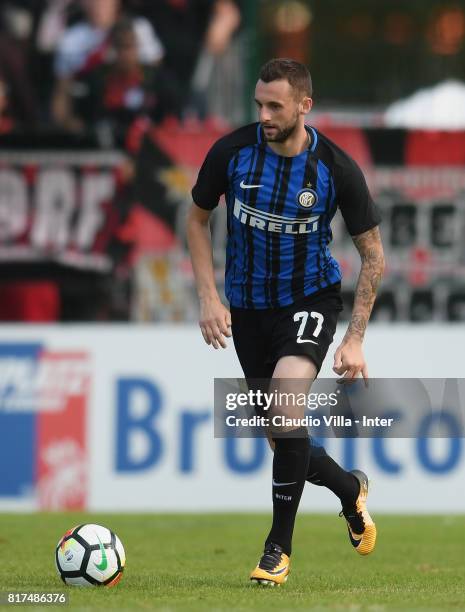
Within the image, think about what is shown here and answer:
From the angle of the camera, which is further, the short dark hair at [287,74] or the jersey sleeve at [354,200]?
the jersey sleeve at [354,200]

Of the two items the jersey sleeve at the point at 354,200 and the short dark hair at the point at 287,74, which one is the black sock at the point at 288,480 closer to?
the jersey sleeve at the point at 354,200

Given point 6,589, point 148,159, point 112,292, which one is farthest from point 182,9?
point 6,589

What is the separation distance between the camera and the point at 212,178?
6449mm

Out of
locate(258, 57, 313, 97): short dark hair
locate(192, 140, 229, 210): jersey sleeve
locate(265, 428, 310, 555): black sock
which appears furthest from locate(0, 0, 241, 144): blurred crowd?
locate(265, 428, 310, 555): black sock

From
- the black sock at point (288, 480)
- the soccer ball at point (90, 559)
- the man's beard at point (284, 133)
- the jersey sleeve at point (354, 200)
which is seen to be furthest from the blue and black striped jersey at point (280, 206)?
the soccer ball at point (90, 559)

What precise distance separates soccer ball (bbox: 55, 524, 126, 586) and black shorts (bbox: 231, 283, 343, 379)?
1.05 meters

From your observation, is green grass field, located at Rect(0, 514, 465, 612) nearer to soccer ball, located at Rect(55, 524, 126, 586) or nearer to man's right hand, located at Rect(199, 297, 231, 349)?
soccer ball, located at Rect(55, 524, 126, 586)

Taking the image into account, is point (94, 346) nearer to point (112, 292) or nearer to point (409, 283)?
point (112, 292)

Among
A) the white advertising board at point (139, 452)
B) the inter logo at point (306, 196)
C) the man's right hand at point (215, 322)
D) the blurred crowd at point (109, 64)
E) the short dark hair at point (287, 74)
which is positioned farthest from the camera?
the blurred crowd at point (109, 64)

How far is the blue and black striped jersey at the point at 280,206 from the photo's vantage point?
20.9 ft

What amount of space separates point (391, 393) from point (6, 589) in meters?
5.52

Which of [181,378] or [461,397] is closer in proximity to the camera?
[461,397]

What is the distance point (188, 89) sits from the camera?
1395 cm

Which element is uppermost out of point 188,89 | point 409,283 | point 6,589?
point 188,89
